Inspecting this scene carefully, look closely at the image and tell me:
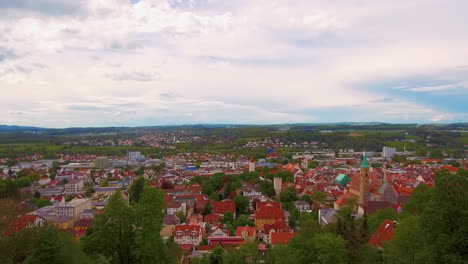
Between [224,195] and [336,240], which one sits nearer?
[336,240]

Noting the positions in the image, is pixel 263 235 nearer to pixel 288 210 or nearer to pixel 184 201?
pixel 288 210

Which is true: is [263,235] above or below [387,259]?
below

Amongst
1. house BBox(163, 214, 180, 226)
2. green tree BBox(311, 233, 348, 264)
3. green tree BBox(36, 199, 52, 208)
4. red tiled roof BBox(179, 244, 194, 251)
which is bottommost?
green tree BBox(36, 199, 52, 208)

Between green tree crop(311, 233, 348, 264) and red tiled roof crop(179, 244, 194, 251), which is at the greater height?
green tree crop(311, 233, 348, 264)

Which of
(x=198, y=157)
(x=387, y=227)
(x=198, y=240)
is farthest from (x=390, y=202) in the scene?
(x=198, y=157)

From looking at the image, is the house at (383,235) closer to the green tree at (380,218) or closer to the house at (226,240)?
the green tree at (380,218)

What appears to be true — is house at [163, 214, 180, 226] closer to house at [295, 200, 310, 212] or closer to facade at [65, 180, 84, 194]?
house at [295, 200, 310, 212]

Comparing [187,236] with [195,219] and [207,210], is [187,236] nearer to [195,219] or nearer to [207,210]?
[195,219]

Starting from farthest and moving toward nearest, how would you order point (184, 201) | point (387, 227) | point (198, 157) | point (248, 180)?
point (198, 157), point (248, 180), point (184, 201), point (387, 227)

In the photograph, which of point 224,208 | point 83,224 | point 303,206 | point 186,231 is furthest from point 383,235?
point 83,224

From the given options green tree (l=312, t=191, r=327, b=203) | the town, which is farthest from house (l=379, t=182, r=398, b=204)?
green tree (l=312, t=191, r=327, b=203)
